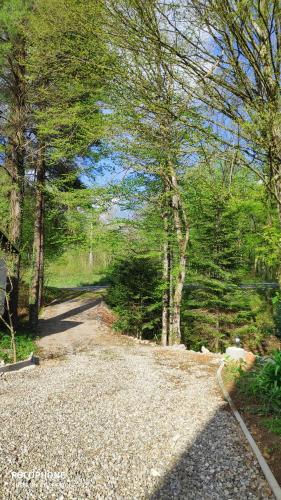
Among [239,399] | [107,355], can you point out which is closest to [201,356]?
[107,355]

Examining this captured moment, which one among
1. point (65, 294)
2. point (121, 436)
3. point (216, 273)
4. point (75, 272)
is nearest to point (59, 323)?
point (216, 273)

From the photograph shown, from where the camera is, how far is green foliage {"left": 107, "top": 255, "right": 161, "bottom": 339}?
44.7ft

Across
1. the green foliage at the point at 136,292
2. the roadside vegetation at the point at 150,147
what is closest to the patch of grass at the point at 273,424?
the roadside vegetation at the point at 150,147

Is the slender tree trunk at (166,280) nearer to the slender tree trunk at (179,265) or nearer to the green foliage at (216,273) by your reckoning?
the slender tree trunk at (179,265)

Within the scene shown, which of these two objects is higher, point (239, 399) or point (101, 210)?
point (101, 210)

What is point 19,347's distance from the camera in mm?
9250

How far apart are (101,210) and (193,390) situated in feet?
21.2

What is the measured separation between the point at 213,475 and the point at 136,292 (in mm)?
10234

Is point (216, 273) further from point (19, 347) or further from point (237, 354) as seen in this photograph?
point (19, 347)

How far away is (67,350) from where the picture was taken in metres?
10.0

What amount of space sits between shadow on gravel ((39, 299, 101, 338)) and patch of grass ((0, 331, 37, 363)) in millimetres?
1353

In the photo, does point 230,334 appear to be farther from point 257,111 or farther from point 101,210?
point 257,111

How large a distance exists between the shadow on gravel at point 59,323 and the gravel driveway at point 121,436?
4479 mm

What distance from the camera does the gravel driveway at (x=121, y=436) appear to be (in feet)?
11.0
